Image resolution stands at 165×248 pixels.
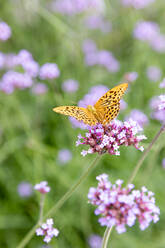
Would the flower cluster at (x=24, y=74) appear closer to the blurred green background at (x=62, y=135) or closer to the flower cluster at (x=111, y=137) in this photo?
the blurred green background at (x=62, y=135)

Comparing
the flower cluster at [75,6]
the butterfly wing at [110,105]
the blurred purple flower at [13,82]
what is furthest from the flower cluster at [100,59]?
the butterfly wing at [110,105]

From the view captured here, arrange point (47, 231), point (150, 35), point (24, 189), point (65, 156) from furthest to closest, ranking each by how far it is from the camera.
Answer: point (150, 35), point (65, 156), point (24, 189), point (47, 231)

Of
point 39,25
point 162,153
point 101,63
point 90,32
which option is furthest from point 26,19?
point 162,153

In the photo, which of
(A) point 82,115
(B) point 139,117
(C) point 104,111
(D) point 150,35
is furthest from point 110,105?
(D) point 150,35

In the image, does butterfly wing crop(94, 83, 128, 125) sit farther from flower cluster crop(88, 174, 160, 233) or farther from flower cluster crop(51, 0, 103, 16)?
flower cluster crop(51, 0, 103, 16)

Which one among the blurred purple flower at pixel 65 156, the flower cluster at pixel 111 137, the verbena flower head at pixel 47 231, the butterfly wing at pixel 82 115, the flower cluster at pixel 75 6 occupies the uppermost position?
the flower cluster at pixel 75 6

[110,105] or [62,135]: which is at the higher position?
[62,135]

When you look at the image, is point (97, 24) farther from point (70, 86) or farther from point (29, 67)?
point (29, 67)
